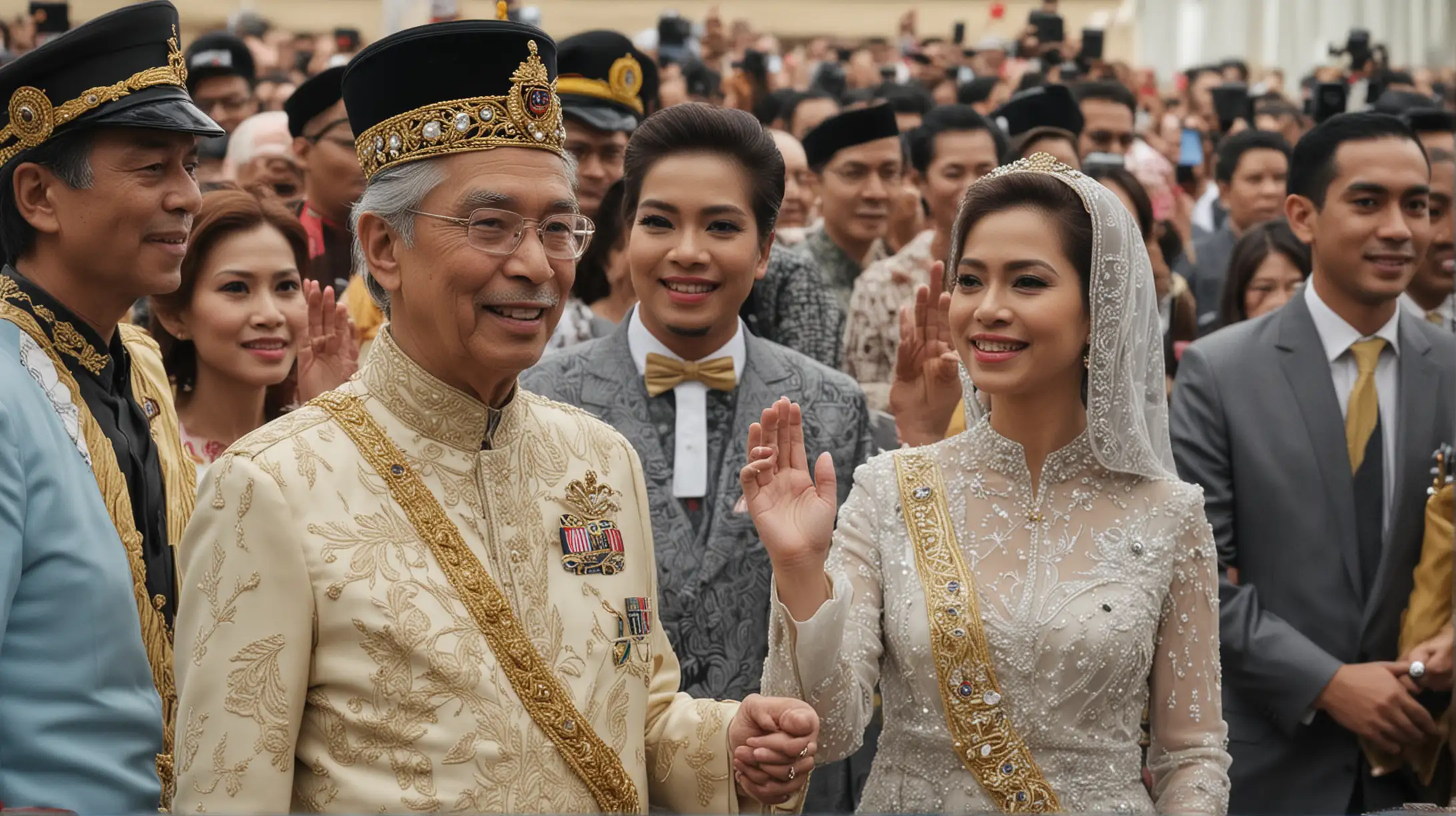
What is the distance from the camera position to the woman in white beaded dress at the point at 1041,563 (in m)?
2.98

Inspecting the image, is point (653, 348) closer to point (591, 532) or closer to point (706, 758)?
point (591, 532)

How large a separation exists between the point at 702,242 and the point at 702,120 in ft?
0.87

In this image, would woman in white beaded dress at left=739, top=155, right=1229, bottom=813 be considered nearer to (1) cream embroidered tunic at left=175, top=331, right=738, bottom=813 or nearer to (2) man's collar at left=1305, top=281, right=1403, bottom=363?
(1) cream embroidered tunic at left=175, top=331, right=738, bottom=813

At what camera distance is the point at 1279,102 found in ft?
37.1

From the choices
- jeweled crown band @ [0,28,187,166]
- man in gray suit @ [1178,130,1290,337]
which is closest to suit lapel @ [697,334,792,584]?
jeweled crown band @ [0,28,187,166]

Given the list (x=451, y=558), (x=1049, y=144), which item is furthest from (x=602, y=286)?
(x=451, y=558)

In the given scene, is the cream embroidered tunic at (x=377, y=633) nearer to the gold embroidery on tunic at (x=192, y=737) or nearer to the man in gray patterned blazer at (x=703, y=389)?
the gold embroidery on tunic at (x=192, y=737)

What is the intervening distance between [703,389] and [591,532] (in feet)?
4.00

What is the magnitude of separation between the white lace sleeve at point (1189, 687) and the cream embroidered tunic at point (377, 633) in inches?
39.5

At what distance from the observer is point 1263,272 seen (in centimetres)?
575

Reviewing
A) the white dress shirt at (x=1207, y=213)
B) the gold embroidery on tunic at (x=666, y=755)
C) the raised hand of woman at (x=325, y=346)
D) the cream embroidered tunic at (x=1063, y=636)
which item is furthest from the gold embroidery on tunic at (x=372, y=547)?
the white dress shirt at (x=1207, y=213)

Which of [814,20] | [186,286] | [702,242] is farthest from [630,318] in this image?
[814,20]

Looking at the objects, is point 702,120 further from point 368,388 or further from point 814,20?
point 814,20

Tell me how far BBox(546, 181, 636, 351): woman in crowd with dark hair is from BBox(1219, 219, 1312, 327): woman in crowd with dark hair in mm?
2164
